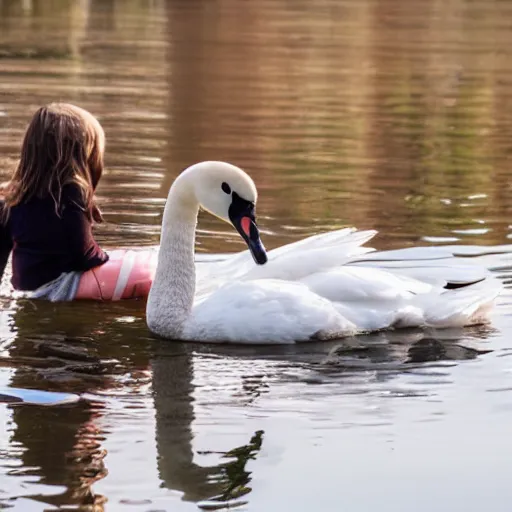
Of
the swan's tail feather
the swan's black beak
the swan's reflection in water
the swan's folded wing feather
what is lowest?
the swan's reflection in water

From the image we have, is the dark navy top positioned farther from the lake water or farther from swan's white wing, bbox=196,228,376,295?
swan's white wing, bbox=196,228,376,295

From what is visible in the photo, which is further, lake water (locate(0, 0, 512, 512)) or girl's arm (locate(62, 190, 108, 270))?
girl's arm (locate(62, 190, 108, 270))

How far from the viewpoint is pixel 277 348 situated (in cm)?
749

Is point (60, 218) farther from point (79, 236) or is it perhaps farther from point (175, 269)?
point (175, 269)

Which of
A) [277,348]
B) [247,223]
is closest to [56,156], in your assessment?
[247,223]

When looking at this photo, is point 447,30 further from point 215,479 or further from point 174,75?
point 215,479

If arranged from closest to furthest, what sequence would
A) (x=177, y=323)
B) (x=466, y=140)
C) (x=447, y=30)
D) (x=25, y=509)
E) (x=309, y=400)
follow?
1. (x=25, y=509)
2. (x=309, y=400)
3. (x=177, y=323)
4. (x=466, y=140)
5. (x=447, y=30)

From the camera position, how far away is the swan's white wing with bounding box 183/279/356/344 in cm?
737

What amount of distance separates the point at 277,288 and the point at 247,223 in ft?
1.34

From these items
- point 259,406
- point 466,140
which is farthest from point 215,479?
point 466,140

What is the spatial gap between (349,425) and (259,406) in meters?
0.49

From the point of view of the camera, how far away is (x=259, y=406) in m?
6.47

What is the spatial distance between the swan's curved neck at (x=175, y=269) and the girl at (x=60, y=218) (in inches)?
31.6

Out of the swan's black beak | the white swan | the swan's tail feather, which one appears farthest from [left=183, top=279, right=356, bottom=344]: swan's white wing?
the swan's tail feather
